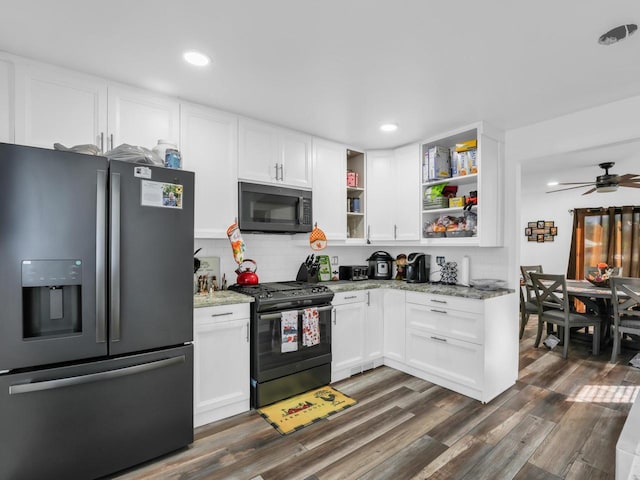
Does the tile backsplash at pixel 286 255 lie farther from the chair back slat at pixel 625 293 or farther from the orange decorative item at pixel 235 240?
the chair back slat at pixel 625 293

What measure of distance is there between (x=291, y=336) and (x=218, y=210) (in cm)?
120

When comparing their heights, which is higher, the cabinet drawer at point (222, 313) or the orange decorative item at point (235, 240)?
the orange decorative item at point (235, 240)

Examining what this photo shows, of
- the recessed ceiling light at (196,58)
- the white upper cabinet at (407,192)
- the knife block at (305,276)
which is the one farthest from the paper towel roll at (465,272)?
the recessed ceiling light at (196,58)

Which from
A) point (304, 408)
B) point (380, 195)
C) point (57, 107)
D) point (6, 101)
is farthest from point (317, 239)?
point (6, 101)

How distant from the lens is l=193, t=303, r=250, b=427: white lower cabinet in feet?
7.45

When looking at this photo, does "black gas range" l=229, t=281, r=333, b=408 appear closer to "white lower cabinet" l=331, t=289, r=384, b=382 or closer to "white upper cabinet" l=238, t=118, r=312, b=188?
"white lower cabinet" l=331, t=289, r=384, b=382

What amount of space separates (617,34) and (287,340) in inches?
110

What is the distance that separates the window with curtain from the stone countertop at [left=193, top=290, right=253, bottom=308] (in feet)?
19.0

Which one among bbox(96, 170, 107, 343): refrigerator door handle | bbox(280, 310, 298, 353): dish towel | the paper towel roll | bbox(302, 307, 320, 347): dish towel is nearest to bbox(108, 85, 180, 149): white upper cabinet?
bbox(96, 170, 107, 343): refrigerator door handle

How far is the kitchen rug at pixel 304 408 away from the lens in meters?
2.35

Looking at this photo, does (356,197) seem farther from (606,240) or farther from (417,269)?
(606,240)

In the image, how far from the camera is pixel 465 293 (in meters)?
A: 2.79

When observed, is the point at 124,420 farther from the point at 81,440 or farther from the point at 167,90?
the point at 167,90

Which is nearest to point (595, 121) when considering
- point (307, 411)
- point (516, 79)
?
point (516, 79)
